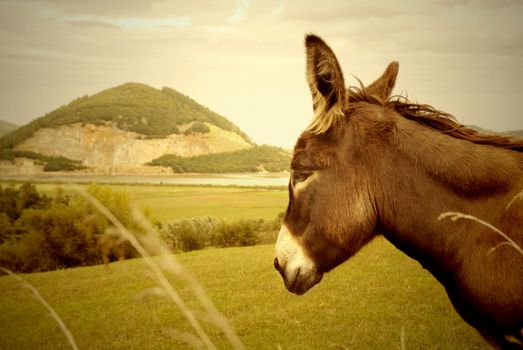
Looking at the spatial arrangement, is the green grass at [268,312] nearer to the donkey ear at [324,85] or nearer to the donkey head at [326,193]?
the donkey head at [326,193]

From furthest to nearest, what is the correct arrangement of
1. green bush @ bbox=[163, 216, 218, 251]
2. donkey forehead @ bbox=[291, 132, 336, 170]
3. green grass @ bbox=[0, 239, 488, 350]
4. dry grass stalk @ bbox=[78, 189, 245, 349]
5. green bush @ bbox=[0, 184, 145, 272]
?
green bush @ bbox=[163, 216, 218, 251] → green bush @ bbox=[0, 184, 145, 272] → green grass @ bbox=[0, 239, 488, 350] → donkey forehead @ bbox=[291, 132, 336, 170] → dry grass stalk @ bbox=[78, 189, 245, 349]

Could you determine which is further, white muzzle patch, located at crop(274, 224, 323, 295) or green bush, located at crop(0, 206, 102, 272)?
green bush, located at crop(0, 206, 102, 272)

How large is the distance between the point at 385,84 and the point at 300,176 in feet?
3.36

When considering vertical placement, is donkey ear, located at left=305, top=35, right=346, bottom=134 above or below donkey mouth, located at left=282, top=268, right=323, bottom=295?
above

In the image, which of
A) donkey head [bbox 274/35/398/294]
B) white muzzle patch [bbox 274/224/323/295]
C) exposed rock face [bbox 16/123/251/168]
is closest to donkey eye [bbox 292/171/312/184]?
donkey head [bbox 274/35/398/294]

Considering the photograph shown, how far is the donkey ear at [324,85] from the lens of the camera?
224 cm

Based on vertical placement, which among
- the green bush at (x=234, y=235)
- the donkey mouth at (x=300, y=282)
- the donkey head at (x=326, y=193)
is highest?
the donkey head at (x=326, y=193)

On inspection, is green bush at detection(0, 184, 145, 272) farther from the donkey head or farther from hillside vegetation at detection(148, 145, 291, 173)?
hillside vegetation at detection(148, 145, 291, 173)

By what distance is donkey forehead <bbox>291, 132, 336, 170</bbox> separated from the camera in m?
2.38

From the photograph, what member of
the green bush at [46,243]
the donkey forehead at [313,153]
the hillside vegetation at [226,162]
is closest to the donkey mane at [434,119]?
→ the donkey forehead at [313,153]

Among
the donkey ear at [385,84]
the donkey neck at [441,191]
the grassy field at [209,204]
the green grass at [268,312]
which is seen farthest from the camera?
the grassy field at [209,204]

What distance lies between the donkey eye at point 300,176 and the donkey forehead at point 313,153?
28 millimetres

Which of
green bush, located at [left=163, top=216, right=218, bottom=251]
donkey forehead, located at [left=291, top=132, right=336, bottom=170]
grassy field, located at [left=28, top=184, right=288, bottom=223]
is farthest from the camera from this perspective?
grassy field, located at [left=28, top=184, right=288, bottom=223]

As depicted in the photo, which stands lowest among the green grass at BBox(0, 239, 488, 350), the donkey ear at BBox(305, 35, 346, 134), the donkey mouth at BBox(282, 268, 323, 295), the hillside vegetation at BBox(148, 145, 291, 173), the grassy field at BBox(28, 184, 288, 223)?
the hillside vegetation at BBox(148, 145, 291, 173)
